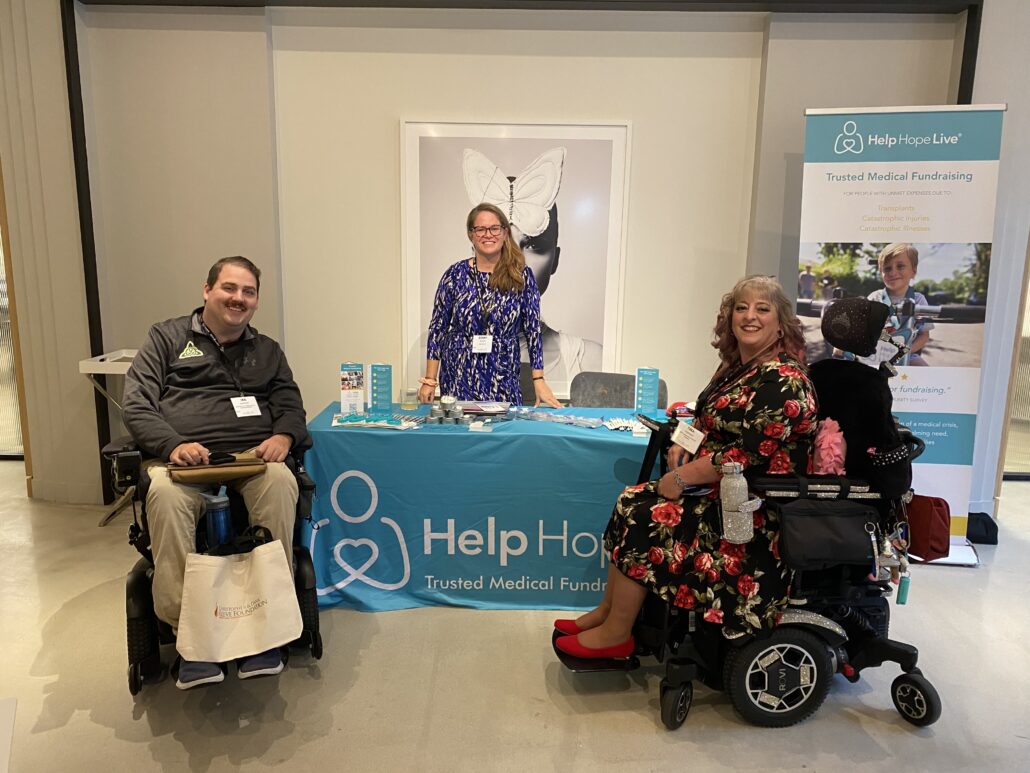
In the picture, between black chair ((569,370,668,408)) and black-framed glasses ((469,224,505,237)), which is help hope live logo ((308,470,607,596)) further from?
black-framed glasses ((469,224,505,237))

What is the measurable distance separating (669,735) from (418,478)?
1.21 meters

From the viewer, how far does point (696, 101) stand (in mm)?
3709

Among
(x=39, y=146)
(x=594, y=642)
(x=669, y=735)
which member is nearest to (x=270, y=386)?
(x=594, y=642)

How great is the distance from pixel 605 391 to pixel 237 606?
1.96 meters

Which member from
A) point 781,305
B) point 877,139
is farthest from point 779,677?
point 877,139

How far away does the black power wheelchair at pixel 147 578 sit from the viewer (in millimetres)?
2049

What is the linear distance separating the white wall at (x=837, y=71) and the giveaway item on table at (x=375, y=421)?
232 centimetres

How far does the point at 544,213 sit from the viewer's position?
379cm

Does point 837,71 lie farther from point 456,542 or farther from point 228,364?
point 228,364

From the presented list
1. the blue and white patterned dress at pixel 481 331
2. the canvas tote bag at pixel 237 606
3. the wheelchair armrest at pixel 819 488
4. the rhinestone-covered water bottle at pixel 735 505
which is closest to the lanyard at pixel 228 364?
the canvas tote bag at pixel 237 606

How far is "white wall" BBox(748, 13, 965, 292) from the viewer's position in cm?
352

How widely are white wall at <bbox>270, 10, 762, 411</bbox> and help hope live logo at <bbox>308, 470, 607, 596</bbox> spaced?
60.4 inches

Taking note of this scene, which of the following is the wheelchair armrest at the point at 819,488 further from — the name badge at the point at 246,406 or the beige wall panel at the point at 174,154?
the beige wall panel at the point at 174,154

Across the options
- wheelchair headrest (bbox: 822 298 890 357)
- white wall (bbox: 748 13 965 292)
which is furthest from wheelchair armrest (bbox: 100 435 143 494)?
white wall (bbox: 748 13 965 292)
